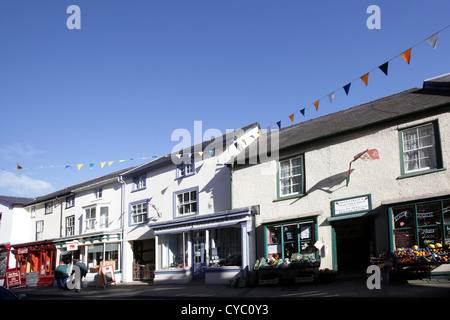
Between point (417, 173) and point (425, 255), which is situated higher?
point (417, 173)

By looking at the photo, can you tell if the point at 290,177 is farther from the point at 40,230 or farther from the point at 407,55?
the point at 40,230

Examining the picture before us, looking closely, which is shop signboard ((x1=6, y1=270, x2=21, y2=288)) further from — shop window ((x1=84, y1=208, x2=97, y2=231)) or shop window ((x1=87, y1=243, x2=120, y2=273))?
shop window ((x1=84, y1=208, x2=97, y2=231))

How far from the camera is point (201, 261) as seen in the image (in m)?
20.0

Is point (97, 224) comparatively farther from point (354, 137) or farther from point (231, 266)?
point (354, 137)

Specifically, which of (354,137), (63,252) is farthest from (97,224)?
(354,137)

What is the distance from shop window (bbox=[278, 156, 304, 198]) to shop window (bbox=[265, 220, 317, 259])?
1268 mm

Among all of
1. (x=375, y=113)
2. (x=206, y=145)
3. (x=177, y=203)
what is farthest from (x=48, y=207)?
→ (x=375, y=113)

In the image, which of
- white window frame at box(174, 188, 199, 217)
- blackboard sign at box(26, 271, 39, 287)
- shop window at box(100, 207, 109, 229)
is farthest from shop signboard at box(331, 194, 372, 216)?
blackboard sign at box(26, 271, 39, 287)

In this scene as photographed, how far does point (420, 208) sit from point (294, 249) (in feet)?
15.9

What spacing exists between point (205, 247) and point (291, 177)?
5833mm

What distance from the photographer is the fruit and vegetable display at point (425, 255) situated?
11555 mm

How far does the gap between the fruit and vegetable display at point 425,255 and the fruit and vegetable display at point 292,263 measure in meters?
3.21

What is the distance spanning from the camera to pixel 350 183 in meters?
14.8
